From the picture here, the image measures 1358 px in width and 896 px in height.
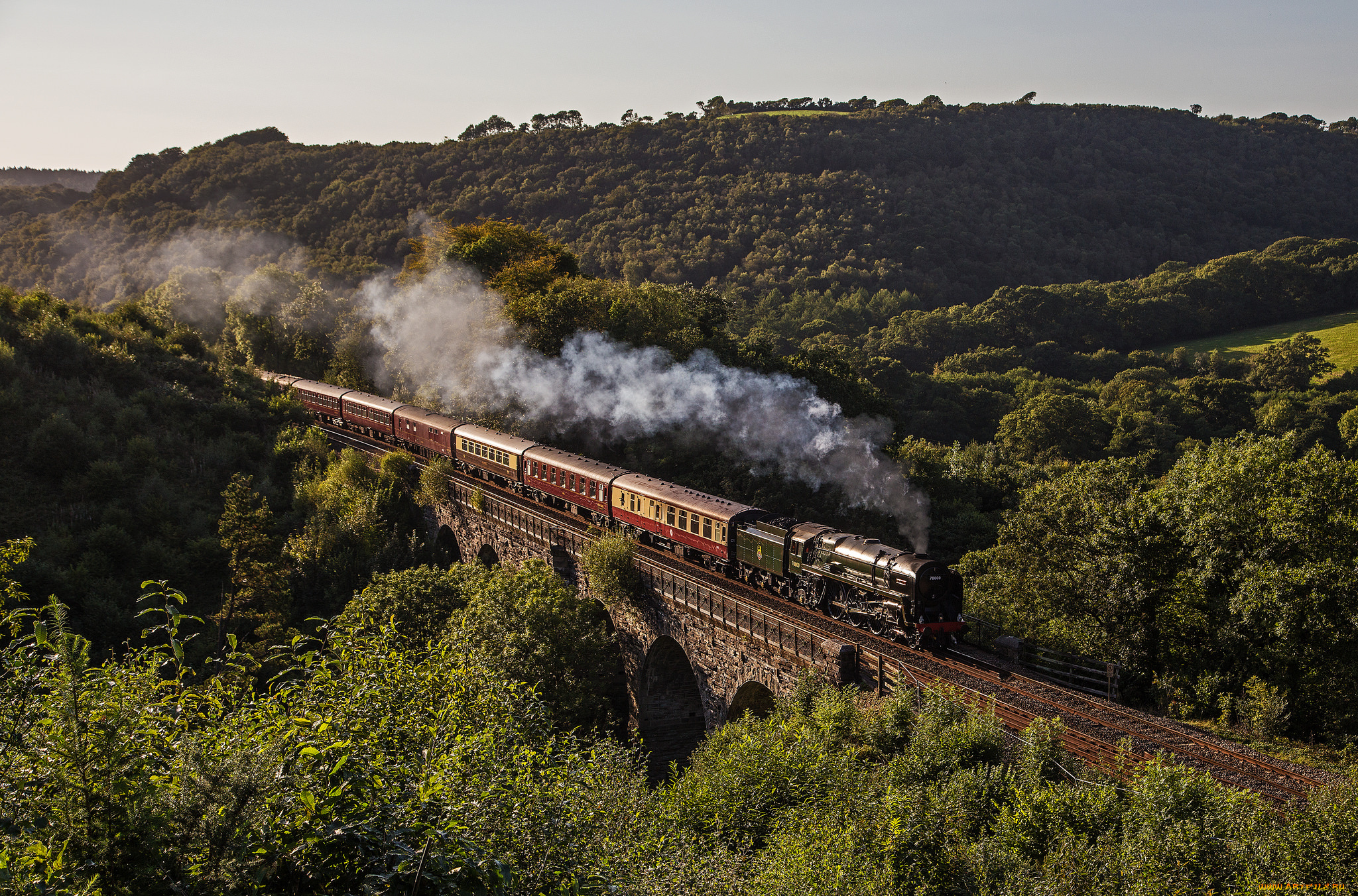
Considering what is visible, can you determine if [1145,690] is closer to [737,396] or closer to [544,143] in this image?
[737,396]

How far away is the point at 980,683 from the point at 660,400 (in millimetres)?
27532

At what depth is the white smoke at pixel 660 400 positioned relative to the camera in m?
38.4

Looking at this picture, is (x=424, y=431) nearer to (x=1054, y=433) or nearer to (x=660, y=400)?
(x=660, y=400)

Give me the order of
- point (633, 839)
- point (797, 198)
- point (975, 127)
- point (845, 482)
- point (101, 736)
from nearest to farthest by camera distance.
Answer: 1. point (101, 736)
2. point (633, 839)
3. point (845, 482)
4. point (797, 198)
5. point (975, 127)

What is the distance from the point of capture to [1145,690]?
21281mm

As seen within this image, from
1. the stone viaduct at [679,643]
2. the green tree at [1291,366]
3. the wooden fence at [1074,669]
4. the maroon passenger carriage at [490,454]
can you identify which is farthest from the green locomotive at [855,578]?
the green tree at [1291,366]

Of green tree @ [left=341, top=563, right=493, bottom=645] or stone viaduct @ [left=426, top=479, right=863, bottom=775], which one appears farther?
green tree @ [left=341, top=563, right=493, bottom=645]

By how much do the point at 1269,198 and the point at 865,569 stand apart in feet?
477

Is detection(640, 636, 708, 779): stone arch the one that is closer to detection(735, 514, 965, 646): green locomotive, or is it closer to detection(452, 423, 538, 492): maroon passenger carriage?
detection(735, 514, 965, 646): green locomotive

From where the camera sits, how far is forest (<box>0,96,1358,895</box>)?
8.21 m

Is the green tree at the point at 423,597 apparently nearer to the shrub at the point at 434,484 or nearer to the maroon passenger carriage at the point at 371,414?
the shrub at the point at 434,484

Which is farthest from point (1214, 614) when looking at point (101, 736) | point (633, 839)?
point (101, 736)

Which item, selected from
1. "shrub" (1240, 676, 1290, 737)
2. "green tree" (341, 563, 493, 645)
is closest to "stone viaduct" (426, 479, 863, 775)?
"green tree" (341, 563, 493, 645)

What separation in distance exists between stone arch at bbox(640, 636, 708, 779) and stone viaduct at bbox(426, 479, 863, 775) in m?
0.03
